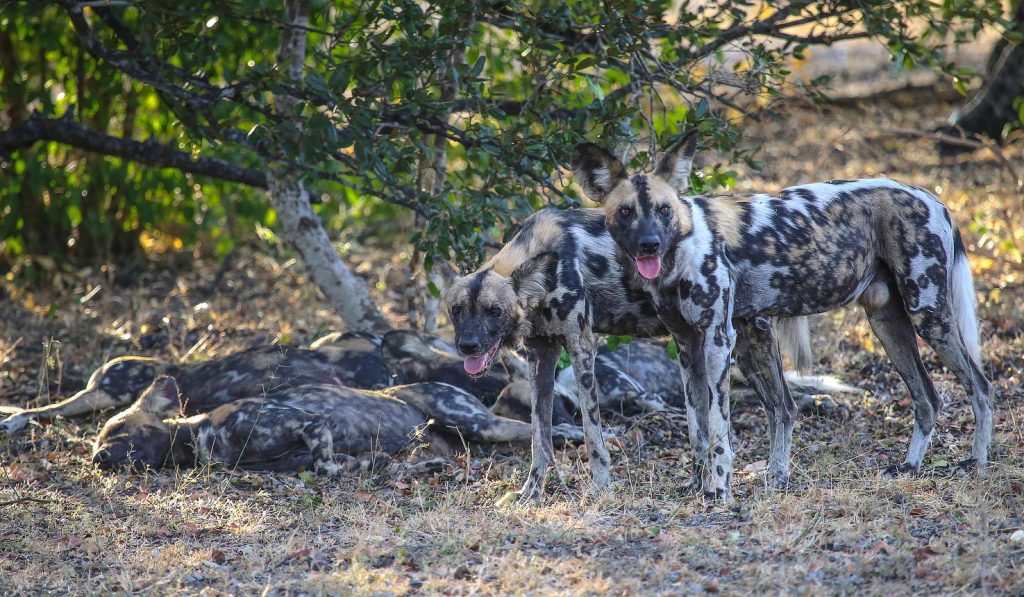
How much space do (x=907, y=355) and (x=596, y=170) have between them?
5.76 feet

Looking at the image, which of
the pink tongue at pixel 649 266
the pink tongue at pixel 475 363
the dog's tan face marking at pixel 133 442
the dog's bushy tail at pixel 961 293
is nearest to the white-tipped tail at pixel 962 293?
the dog's bushy tail at pixel 961 293

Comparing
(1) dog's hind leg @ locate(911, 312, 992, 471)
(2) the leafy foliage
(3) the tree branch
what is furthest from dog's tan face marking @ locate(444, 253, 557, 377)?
(3) the tree branch

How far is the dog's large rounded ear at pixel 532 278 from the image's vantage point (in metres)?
4.70

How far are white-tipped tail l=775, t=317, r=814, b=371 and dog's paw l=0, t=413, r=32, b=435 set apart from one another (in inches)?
155

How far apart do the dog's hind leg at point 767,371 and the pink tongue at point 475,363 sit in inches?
50.1

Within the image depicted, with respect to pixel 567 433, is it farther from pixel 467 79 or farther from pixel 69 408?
pixel 69 408

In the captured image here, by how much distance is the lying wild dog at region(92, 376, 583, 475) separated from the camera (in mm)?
5504

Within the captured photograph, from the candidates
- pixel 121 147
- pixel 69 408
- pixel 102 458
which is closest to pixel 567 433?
pixel 102 458

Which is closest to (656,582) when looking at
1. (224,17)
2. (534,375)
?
(534,375)

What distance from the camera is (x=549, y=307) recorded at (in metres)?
4.80

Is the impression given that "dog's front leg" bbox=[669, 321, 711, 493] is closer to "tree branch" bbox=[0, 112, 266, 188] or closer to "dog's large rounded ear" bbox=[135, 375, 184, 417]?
"dog's large rounded ear" bbox=[135, 375, 184, 417]

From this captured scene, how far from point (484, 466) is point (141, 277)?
4.83m

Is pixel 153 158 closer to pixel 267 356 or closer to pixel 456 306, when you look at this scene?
pixel 267 356

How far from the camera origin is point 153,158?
23.9ft
